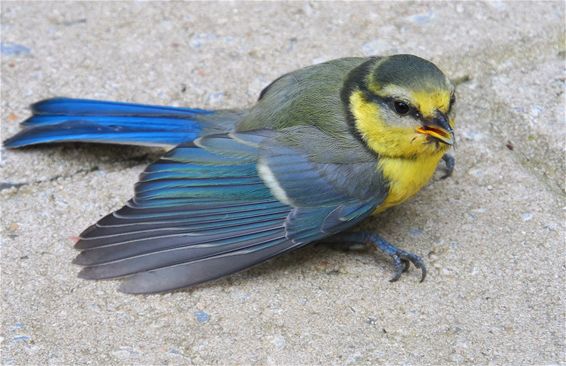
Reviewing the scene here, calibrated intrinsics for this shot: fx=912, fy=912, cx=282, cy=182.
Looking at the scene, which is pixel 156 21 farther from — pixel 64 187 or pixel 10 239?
pixel 10 239

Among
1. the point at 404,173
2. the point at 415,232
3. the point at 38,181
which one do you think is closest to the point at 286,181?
the point at 404,173

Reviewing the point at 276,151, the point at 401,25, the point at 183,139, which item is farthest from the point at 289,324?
the point at 401,25

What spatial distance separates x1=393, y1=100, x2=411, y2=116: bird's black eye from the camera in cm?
286

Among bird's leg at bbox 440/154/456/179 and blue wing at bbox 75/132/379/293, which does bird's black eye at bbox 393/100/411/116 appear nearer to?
blue wing at bbox 75/132/379/293

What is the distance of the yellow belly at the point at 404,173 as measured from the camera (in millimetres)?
2924

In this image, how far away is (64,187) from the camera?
323 centimetres

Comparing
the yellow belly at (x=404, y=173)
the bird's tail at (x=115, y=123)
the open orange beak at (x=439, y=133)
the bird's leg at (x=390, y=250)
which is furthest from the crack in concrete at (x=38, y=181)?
the open orange beak at (x=439, y=133)

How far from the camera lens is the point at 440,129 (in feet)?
9.26

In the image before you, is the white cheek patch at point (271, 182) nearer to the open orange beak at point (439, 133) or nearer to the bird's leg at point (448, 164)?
the open orange beak at point (439, 133)

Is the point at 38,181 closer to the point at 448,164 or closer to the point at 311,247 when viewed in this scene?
the point at 311,247

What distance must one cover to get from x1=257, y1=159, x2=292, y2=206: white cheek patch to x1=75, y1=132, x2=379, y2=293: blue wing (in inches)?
0.5

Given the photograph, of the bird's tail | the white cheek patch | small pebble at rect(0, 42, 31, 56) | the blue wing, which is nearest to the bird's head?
the blue wing

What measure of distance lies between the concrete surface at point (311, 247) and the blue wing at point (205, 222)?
9cm

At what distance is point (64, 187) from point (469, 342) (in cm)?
151
